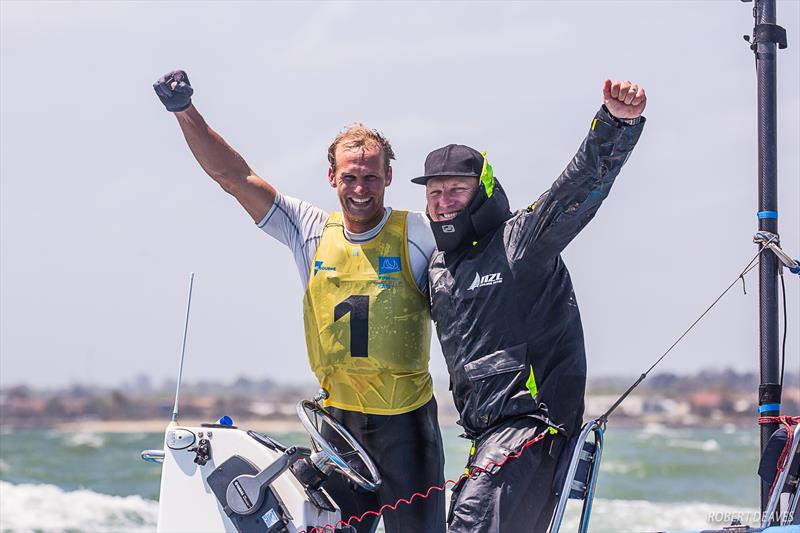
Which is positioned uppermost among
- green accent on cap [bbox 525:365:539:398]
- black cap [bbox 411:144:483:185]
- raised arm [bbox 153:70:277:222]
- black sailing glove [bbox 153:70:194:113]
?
black sailing glove [bbox 153:70:194:113]

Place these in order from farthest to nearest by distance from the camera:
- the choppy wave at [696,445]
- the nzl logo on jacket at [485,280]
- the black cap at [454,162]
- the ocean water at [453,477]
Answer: the choppy wave at [696,445] < the ocean water at [453,477] < the black cap at [454,162] < the nzl logo on jacket at [485,280]

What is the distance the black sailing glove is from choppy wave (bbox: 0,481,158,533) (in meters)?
12.1

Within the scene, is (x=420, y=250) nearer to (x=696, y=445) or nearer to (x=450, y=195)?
(x=450, y=195)

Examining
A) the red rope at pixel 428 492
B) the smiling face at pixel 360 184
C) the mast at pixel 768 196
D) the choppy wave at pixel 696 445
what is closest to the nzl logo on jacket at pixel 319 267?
the smiling face at pixel 360 184

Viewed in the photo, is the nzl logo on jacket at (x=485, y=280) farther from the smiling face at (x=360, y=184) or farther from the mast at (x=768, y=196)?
the mast at (x=768, y=196)

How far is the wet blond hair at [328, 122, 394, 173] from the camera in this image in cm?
463

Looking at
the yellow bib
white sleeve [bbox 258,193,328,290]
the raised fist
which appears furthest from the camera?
white sleeve [bbox 258,193,328,290]

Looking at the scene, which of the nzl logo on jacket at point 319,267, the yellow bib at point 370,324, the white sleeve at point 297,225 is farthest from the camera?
the white sleeve at point 297,225

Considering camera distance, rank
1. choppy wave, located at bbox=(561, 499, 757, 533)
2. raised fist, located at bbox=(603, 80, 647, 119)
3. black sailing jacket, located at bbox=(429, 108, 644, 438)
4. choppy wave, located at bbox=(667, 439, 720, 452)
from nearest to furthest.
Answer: raised fist, located at bbox=(603, 80, 647, 119)
black sailing jacket, located at bbox=(429, 108, 644, 438)
choppy wave, located at bbox=(561, 499, 757, 533)
choppy wave, located at bbox=(667, 439, 720, 452)

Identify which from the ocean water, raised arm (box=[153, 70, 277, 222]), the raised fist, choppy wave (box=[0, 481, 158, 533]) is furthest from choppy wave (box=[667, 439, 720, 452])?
the raised fist

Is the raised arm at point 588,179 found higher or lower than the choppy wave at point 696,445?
lower

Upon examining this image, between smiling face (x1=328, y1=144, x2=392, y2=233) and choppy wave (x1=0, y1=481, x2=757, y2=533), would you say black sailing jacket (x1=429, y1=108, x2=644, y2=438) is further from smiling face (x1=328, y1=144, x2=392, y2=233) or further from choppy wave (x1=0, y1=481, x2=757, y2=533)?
choppy wave (x1=0, y1=481, x2=757, y2=533)

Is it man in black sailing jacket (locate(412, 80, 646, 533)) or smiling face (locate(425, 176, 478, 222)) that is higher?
smiling face (locate(425, 176, 478, 222))

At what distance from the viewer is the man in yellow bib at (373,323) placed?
4516 millimetres
